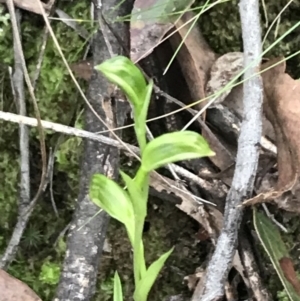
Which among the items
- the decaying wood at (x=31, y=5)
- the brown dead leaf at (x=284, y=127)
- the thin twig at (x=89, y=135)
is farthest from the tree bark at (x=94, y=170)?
the brown dead leaf at (x=284, y=127)

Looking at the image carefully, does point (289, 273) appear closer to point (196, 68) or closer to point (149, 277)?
point (149, 277)

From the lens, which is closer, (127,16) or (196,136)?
(196,136)

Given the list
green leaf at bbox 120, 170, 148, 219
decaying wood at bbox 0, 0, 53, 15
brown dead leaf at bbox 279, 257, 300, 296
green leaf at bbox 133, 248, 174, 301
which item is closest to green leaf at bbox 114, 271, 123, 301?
green leaf at bbox 133, 248, 174, 301

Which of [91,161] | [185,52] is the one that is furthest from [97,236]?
[185,52]

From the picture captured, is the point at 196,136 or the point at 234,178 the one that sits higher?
the point at 196,136

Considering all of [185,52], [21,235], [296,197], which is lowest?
[296,197]

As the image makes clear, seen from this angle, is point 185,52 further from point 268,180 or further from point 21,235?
point 21,235
